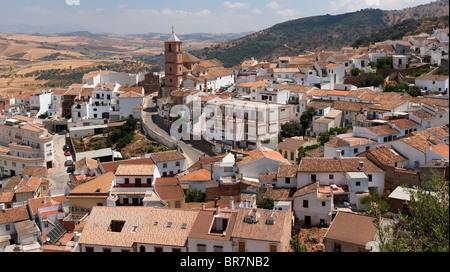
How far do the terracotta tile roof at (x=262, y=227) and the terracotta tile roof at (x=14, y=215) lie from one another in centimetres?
864

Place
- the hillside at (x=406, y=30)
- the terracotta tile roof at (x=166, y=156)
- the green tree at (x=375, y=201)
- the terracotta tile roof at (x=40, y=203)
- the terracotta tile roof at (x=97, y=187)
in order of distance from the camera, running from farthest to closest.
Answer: the hillside at (x=406, y=30) < the terracotta tile roof at (x=166, y=156) < the terracotta tile roof at (x=40, y=203) < the terracotta tile roof at (x=97, y=187) < the green tree at (x=375, y=201)

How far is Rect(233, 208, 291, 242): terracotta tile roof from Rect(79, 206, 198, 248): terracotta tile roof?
105 centimetres

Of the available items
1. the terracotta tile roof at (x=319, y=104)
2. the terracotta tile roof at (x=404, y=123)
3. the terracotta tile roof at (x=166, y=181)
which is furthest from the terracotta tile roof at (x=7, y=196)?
the terracotta tile roof at (x=404, y=123)

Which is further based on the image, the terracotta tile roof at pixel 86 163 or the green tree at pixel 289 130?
the green tree at pixel 289 130

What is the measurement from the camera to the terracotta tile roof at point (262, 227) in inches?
339

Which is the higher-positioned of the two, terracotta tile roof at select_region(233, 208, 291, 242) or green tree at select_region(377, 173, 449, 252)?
green tree at select_region(377, 173, 449, 252)

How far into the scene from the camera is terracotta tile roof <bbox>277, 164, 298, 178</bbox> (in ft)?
42.1

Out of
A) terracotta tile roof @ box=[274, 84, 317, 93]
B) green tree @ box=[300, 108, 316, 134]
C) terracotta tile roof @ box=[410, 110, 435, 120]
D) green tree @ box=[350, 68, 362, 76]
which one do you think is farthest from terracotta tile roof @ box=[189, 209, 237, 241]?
green tree @ box=[350, 68, 362, 76]

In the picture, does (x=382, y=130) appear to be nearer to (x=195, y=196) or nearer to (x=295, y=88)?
(x=195, y=196)

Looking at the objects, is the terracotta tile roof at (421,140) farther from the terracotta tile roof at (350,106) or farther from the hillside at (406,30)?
the hillside at (406,30)

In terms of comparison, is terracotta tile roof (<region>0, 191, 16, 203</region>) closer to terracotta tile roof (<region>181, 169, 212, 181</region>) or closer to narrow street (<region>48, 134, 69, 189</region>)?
narrow street (<region>48, 134, 69, 189</region>)

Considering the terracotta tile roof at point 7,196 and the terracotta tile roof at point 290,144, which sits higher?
the terracotta tile roof at point 290,144

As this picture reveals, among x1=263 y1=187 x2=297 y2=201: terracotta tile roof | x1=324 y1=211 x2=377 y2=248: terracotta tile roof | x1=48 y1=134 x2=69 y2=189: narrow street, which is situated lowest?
x1=48 y1=134 x2=69 y2=189: narrow street

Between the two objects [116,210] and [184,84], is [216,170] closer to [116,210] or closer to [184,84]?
[116,210]
